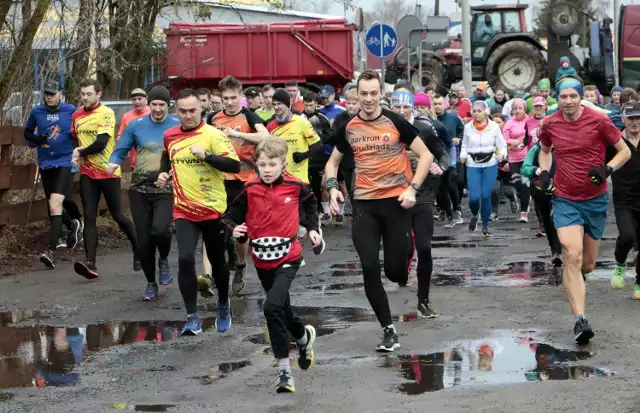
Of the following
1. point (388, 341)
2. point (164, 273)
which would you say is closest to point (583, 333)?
point (388, 341)

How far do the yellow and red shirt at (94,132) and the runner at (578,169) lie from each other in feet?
16.5

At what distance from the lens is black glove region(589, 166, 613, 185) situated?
944 cm

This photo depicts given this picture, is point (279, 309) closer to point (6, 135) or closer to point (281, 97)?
point (281, 97)

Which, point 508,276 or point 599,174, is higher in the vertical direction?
point 599,174

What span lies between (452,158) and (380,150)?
1034 centimetres

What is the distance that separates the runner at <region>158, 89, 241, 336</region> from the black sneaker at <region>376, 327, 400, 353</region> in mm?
1421

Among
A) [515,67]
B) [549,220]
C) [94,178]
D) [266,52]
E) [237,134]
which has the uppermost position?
[266,52]

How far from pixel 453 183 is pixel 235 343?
1036cm

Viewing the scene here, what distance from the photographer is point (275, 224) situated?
27.6 feet

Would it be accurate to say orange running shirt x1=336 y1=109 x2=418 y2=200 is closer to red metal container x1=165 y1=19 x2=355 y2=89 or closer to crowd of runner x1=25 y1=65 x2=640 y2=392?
crowd of runner x1=25 y1=65 x2=640 y2=392

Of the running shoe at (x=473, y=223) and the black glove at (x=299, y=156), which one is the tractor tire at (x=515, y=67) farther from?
the black glove at (x=299, y=156)

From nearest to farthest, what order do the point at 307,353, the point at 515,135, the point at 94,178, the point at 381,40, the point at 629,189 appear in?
the point at 307,353 → the point at 629,189 → the point at 94,178 → the point at 515,135 → the point at 381,40

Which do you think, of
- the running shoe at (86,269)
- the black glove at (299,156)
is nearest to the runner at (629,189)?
the black glove at (299,156)

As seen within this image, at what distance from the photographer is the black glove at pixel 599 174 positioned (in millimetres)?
9438
